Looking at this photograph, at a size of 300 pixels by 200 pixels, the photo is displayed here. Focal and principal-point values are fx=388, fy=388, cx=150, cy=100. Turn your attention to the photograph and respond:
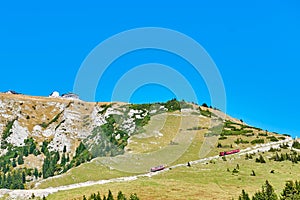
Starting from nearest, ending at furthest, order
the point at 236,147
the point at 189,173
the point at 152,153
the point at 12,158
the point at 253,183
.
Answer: the point at 253,183 → the point at 189,173 → the point at 152,153 → the point at 236,147 → the point at 12,158

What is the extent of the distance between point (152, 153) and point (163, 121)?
164 ft

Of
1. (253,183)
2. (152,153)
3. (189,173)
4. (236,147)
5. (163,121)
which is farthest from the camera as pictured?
(163,121)

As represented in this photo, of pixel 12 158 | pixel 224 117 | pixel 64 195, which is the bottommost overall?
pixel 64 195

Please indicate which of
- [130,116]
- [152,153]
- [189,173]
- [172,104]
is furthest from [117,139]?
[189,173]

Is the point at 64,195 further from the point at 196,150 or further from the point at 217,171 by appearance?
the point at 196,150

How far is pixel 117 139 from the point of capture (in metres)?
173

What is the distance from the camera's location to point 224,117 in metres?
199

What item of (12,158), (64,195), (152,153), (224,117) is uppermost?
(224,117)

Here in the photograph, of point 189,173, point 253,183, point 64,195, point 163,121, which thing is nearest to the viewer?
point 64,195

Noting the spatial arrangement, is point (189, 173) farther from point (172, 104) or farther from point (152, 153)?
point (172, 104)

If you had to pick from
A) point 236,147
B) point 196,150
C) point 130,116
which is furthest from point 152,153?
point 130,116

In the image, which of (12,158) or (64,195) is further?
(12,158)

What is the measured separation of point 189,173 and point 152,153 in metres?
36.9

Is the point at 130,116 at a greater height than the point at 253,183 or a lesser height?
greater
